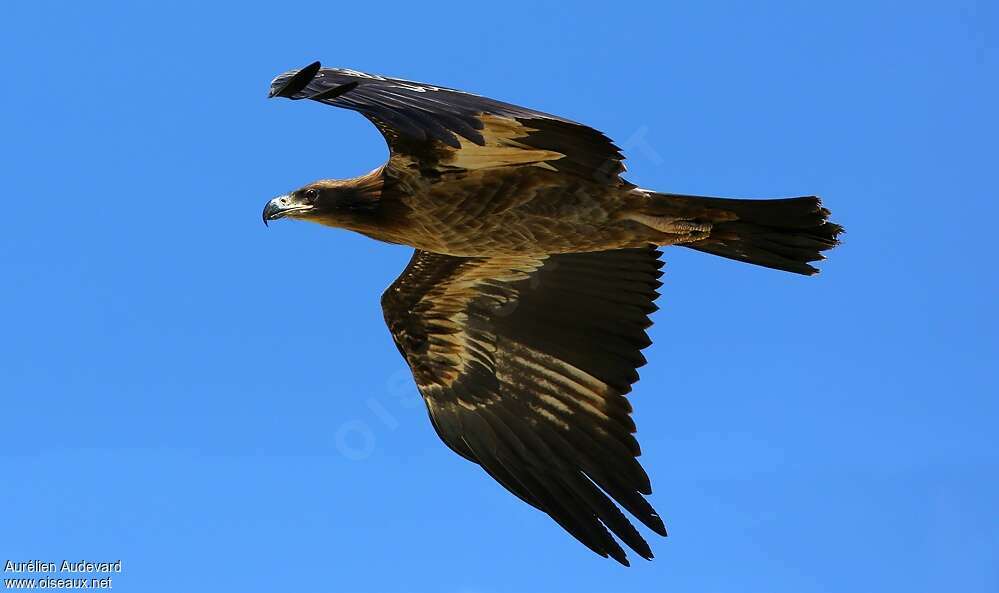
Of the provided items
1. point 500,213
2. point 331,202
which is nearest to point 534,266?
point 500,213

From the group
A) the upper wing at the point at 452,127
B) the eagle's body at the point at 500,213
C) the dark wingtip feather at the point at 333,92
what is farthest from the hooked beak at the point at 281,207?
the dark wingtip feather at the point at 333,92

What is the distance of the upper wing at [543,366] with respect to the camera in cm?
991

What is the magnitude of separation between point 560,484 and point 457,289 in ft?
5.54

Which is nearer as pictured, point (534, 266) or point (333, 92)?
point (333, 92)

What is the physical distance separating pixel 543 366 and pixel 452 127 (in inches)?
147

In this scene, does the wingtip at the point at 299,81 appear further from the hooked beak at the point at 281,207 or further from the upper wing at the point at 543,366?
the upper wing at the point at 543,366

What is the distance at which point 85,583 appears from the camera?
1001 centimetres

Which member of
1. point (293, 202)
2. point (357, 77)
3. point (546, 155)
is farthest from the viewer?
point (293, 202)

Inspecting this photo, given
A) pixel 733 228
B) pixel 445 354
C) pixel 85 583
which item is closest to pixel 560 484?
pixel 445 354

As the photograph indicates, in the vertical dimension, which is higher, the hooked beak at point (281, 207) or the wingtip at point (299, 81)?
the hooked beak at point (281, 207)

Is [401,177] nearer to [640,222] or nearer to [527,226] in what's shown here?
[527,226]

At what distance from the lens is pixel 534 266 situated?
10.6m

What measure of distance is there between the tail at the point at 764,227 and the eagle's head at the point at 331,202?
6.00 feet

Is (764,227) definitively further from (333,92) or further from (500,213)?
(333,92)
